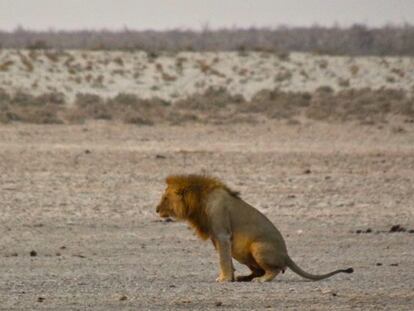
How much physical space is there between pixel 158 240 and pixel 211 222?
3671 mm

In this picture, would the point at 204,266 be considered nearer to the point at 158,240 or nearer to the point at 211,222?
the point at 211,222

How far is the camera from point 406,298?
39.2ft

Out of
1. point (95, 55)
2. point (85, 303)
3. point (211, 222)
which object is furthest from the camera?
point (95, 55)

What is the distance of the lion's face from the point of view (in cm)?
1370

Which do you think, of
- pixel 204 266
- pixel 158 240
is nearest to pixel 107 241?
pixel 158 240

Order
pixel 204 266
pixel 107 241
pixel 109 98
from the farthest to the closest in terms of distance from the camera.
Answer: pixel 109 98
pixel 107 241
pixel 204 266

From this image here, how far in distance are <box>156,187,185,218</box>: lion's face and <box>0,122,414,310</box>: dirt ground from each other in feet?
1.65

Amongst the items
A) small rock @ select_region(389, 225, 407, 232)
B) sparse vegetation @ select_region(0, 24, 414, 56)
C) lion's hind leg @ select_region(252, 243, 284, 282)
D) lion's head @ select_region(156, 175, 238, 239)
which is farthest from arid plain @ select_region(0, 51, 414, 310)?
sparse vegetation @ select_region(0, 24, 414, 56)

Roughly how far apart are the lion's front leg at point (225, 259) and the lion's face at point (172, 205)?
49 cm

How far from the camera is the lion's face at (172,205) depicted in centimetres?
1370

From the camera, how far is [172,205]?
1377cm

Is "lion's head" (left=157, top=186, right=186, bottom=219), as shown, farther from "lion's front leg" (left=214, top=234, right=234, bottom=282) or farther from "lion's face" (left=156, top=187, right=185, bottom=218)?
"lion's front leg" (left=214, top=234, right=234, bottom=282)

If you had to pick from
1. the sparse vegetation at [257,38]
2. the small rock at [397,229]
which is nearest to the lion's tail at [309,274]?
the small rock at [397,229]

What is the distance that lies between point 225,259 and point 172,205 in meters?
0.82
